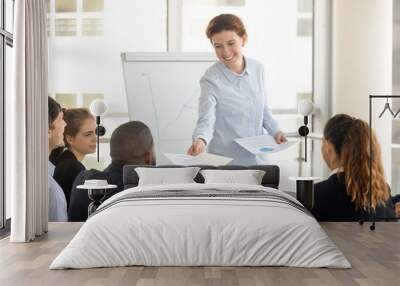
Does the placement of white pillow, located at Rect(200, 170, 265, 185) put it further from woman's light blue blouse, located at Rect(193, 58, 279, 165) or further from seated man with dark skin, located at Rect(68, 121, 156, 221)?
seated man with dark skin, located at Rect(68, 121, 156, 221)

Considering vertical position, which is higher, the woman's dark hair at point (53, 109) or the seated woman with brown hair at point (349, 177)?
the woman's dark hair at point (53, 109)

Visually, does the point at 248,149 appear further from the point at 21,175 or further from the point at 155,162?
the point at 21,175

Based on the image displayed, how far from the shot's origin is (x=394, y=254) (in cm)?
588

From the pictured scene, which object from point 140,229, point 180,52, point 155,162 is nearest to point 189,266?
point 140,229

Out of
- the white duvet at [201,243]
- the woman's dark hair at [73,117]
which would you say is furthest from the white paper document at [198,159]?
the white duvet at [201,243]

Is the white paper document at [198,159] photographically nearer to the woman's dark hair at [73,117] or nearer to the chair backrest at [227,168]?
the chair backrest at [227,168]

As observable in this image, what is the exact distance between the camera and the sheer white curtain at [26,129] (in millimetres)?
6484

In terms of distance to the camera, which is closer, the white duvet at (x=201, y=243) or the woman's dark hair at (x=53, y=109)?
the white duvet at (x=201, y=243)

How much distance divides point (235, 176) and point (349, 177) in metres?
1.25

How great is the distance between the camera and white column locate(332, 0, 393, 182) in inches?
319

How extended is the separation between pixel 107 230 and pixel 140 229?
0.25 meters

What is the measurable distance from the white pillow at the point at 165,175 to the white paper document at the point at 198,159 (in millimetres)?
281

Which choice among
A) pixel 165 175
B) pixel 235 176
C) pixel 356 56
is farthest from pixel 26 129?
pixel 356 56

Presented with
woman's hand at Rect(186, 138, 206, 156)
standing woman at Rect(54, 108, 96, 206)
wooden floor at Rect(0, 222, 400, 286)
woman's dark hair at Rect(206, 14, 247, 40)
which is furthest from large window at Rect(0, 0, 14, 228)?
woman's dark hair at Rect(206, 14, 247, 40)
